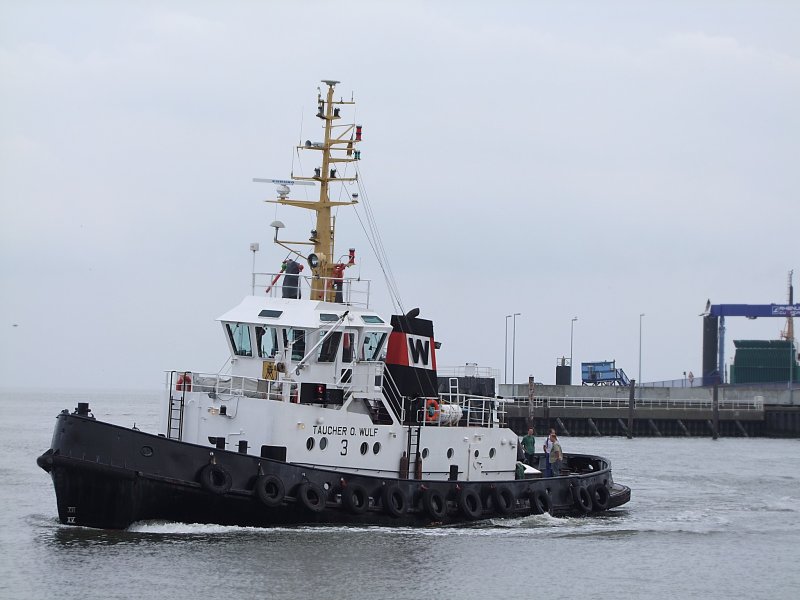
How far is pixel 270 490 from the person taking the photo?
18797 millimetres

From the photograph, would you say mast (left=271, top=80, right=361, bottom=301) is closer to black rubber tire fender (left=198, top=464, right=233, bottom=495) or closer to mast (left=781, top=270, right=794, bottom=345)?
black rubber tire fender (left=198, top=464, right=233, bottom=495)

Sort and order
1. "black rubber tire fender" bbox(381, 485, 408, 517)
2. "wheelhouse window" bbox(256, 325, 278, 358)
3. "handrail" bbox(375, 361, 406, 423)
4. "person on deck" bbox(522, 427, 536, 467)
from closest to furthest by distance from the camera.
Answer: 1. "black rubber tire fender" bbox(381, 485, 408, 517)
2. "wheelhouse window" bbox(256, 325, 278, 358)
3. "handrail" bbox(375, 361, 406, 423)
4. "person on deck" bbox(522, 427, 536, 467)

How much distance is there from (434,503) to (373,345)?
297cm

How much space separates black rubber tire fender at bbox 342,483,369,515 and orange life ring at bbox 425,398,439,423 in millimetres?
2480

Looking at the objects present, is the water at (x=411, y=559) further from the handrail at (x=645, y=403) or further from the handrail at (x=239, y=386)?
the handrail at (x=645, y=403)

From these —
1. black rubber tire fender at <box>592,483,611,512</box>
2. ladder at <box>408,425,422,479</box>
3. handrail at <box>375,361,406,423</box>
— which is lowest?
black rubber tire fender at <box>592,483,611,512</box>

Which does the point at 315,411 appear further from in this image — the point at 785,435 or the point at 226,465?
the point at 785,435

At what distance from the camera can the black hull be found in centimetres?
1775

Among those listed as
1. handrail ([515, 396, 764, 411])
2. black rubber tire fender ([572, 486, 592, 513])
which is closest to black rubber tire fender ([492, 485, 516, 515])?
black rubber tire fender ([572, 486, 592, 513])

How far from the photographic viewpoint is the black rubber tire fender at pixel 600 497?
81.1 feet

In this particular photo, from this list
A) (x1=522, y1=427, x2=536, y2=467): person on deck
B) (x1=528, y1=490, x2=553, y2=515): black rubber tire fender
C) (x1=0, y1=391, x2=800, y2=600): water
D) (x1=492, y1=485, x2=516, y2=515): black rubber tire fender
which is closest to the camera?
(x1=0, y1=391, x2=800, y2=600): water

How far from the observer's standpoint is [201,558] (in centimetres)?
1747

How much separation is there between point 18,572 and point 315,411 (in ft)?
17.1

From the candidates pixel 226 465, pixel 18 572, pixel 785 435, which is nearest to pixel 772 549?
pixel 226 465
